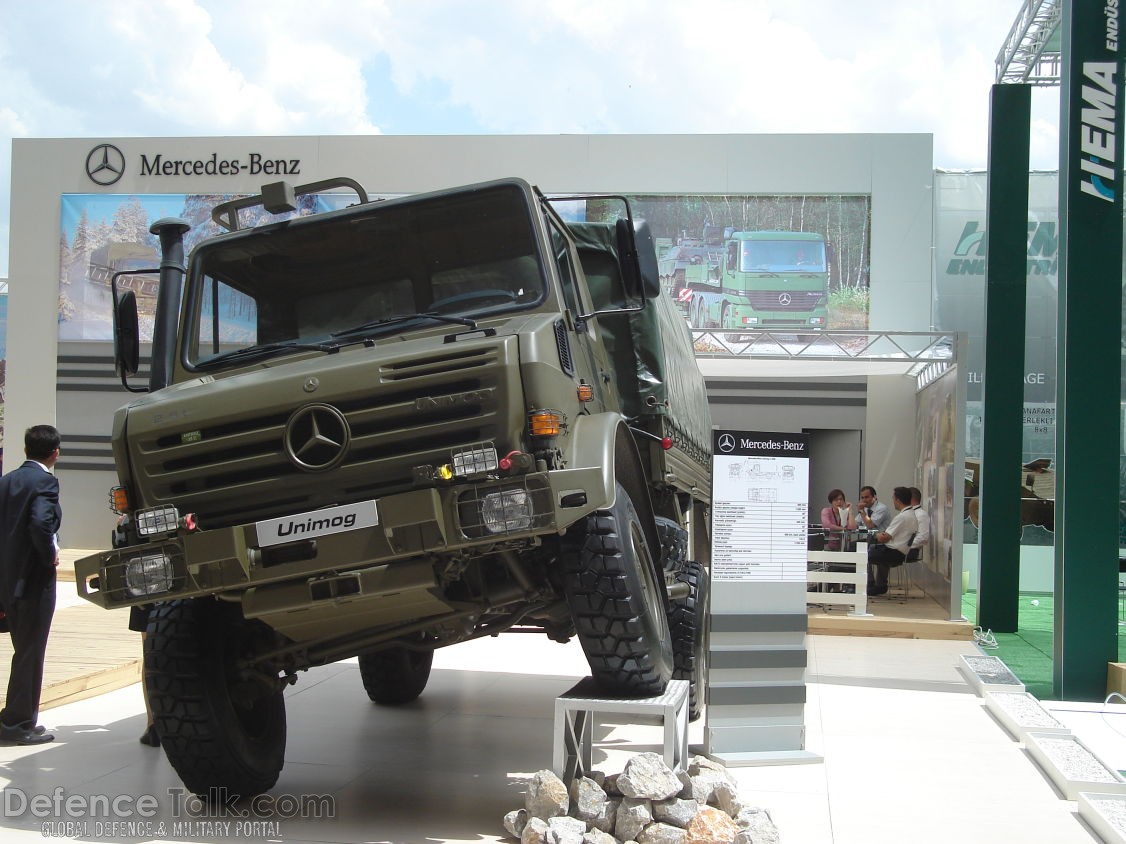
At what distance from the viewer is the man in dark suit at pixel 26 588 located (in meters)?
5.95

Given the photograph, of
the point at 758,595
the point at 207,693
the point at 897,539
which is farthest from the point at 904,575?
the point at 207,693

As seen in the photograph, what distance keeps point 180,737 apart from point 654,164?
50.7 feet

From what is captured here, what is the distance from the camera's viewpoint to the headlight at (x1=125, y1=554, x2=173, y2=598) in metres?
4.30

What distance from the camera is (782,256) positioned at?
1836 centimetres

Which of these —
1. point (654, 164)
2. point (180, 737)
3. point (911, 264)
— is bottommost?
point (180, 737)

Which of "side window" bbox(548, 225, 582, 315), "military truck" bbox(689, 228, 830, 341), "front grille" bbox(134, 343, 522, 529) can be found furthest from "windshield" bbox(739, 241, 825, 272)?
"front grille" bbox(134, 343, 522, 529)

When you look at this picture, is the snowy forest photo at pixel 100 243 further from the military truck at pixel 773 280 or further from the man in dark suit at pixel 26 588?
the man in dark suit at pixel 26 588

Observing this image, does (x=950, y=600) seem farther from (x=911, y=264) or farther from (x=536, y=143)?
(x=536, y=143)

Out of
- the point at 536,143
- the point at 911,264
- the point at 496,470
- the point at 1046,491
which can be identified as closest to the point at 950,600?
the point at 1046,491

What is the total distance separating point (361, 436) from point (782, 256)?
15.1 meters

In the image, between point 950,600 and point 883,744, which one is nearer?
point 883,744

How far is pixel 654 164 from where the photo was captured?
18594 millimetres

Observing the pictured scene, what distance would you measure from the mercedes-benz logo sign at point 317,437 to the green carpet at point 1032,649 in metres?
6.67

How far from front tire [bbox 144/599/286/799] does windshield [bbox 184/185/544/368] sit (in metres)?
1.23
